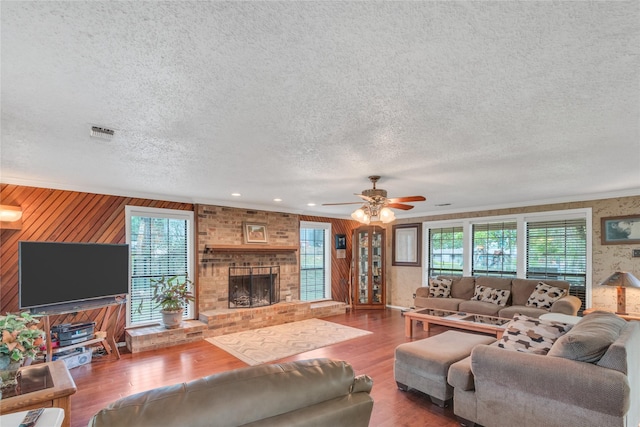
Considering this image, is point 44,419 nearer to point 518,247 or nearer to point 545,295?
point 545,295

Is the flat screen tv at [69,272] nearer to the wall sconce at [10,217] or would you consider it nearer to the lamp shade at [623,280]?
the wall sconce at [10,217]

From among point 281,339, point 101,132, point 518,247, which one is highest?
point 101,132

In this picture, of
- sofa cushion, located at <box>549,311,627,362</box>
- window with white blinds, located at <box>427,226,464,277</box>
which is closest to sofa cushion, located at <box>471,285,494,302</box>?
window with white blinds, located at <box>427,226,464,277</box>

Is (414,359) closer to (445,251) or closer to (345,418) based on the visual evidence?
(345,418)

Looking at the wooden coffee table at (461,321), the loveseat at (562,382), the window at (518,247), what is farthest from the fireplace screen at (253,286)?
the loveseat at (562,382)

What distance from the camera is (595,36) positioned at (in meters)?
1.33

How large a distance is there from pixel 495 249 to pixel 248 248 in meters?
4.97

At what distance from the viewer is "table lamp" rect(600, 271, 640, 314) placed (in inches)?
175

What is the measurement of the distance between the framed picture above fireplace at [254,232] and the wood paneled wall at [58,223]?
1917mm

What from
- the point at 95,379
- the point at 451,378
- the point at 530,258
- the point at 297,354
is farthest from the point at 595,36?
the point at 530,258

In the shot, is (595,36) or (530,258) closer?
(595,36)

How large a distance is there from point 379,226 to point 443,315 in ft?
10.2

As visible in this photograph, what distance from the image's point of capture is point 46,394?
216 cm

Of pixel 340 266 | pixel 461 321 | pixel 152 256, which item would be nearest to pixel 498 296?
pixel 461 321
